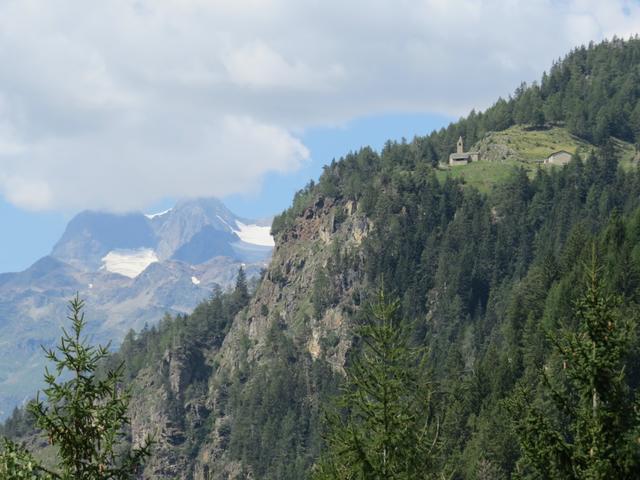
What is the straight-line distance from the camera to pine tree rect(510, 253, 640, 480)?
25422 mm

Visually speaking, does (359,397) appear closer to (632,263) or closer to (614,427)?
(614,427)

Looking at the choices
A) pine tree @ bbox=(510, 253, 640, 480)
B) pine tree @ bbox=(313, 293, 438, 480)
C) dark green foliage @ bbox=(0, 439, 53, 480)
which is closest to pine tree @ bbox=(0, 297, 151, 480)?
dark green foliage @ bbox=(0, 439, 53, 480)

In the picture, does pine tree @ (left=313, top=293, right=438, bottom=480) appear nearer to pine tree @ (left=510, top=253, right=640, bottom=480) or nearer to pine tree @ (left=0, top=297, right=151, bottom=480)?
pine tree @ (left=510, top=253, right=640, bottom=480)

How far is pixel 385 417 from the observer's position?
32.9 metres

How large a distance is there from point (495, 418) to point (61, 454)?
9142 cm

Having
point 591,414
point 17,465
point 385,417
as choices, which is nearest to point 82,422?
point 17,465

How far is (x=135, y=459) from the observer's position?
1033 inches

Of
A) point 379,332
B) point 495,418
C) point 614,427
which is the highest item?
point 379,332

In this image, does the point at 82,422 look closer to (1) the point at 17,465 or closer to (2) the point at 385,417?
(1) the point at 17,465

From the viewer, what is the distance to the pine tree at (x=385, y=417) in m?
32.1

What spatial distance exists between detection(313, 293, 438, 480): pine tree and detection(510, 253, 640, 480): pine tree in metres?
6.48

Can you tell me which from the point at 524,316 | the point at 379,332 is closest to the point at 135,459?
the point at 379,332

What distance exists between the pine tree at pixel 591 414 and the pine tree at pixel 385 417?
6480mm

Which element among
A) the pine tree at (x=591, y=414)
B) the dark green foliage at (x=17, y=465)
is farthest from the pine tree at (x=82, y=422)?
the pine tree at (x=591, y=414)
